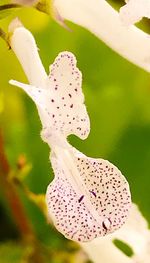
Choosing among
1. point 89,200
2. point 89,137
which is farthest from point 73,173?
point 89,137

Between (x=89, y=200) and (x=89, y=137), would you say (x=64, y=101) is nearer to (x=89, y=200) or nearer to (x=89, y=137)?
(x=89, y=200)

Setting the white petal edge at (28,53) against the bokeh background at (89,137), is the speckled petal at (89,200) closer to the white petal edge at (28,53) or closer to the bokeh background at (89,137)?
the white petal edge at (28,53)

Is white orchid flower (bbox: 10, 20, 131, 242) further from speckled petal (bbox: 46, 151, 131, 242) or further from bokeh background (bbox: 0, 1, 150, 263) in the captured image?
bokeh background (bbox: 0, 1, 150, 263)

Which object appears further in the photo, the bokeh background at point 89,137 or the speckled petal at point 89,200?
the bokeh background at point 89,137

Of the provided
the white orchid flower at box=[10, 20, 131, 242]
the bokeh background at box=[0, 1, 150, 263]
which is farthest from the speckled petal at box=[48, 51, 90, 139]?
the bokeh background at box=[0, 1, 150, 263]

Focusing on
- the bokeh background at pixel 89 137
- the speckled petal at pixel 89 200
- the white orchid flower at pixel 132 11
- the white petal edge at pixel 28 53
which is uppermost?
the white orchid flower at pixel 132 11

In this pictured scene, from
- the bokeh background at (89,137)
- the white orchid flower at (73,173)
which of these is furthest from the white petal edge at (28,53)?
the bokeh background at (89,137)

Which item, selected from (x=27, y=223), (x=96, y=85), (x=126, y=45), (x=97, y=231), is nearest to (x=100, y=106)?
(x=96, y=85)
